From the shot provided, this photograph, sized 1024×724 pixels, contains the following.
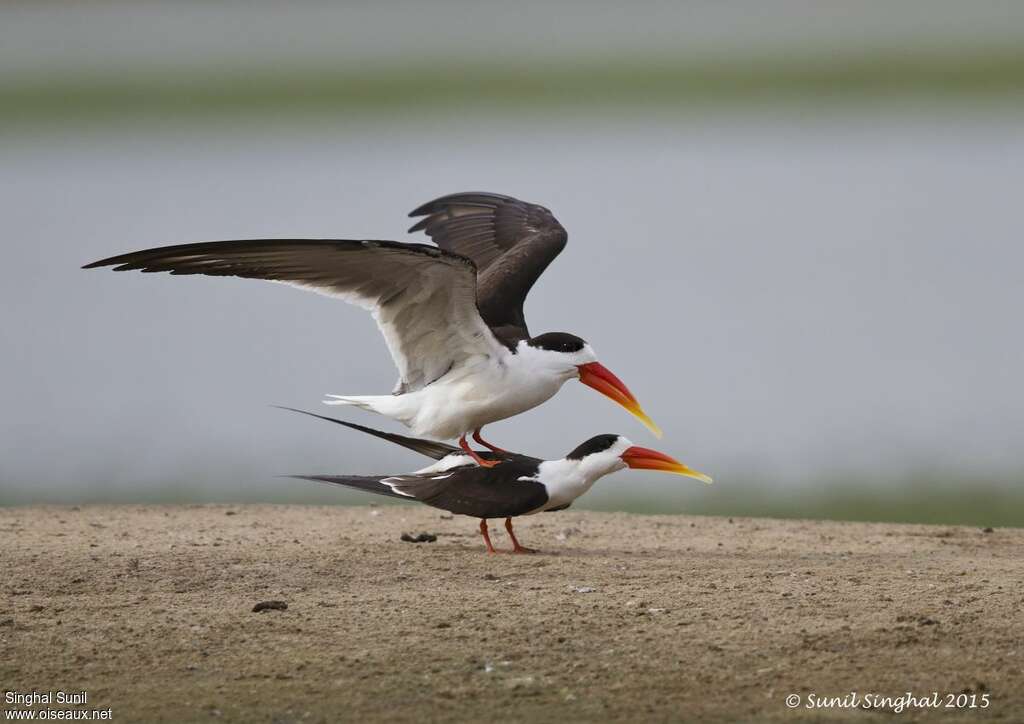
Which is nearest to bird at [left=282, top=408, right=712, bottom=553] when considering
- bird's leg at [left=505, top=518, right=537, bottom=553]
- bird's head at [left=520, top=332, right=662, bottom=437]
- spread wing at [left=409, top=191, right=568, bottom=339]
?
bird's leg at [left=505, top=518, right=537, bottom=553]

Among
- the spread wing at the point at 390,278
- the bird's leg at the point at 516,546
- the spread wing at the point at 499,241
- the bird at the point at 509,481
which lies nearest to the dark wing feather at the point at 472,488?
the bird at the point at 509,481

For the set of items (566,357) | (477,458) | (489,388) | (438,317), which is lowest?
→ (477,458)

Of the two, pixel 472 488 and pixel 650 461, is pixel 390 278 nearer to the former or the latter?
pixel 472 488

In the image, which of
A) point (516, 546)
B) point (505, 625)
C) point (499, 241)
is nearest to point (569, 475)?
point (516, 546)

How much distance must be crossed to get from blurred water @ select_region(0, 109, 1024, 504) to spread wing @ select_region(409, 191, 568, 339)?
1620 mm

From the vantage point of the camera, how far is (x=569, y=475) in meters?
6.62

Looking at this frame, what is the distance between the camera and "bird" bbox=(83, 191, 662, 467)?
609 cm

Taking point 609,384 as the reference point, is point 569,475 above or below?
below

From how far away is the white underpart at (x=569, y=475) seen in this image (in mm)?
6582

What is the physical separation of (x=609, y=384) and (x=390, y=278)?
1291 mm

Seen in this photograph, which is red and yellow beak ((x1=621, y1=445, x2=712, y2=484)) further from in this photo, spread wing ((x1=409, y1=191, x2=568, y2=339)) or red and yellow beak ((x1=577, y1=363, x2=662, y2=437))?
spread wing ((x1=409, y1=191, x2=568, y2=339))

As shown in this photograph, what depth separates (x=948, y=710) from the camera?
4.23 meters

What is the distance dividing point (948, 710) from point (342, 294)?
3307 mm

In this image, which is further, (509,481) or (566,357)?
(566,357)
